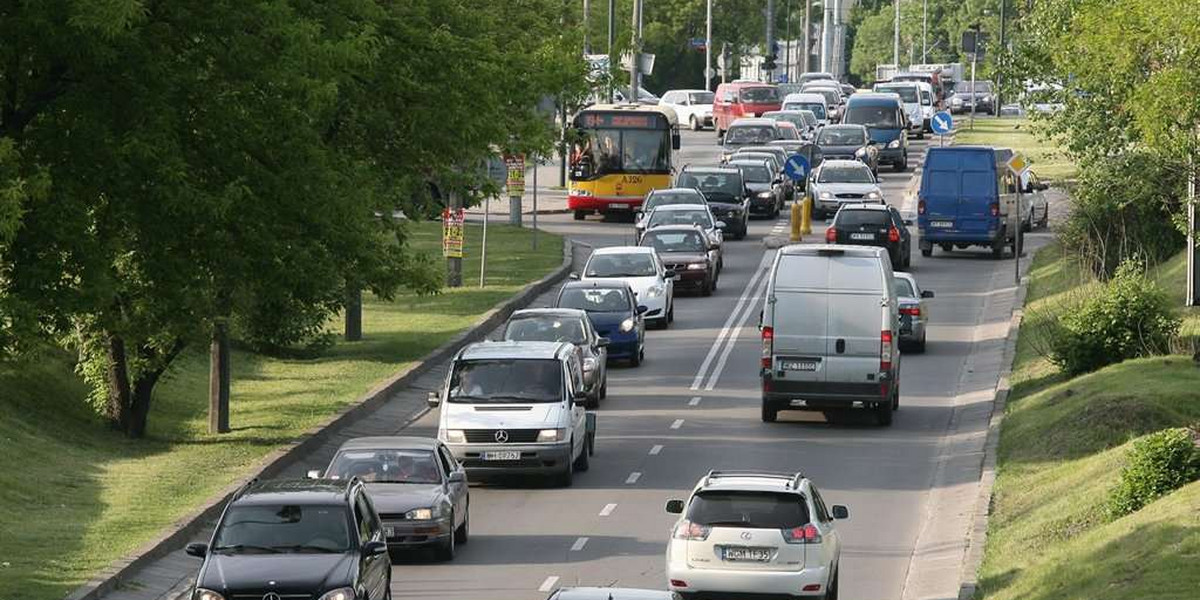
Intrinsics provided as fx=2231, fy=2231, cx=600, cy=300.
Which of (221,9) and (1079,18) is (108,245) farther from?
(1079,18)

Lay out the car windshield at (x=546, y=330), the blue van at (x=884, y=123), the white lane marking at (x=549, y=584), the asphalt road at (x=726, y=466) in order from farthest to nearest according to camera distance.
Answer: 1. the blue van at (x=884, y=123)
2. the car windshield at (x=546, y=330)
3. the asphalt road at (x=726, y=466)
4. the white lane marking at (x=549, y=584)

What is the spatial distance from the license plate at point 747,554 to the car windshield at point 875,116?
5890cm

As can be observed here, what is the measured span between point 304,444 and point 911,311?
1326 centimetres

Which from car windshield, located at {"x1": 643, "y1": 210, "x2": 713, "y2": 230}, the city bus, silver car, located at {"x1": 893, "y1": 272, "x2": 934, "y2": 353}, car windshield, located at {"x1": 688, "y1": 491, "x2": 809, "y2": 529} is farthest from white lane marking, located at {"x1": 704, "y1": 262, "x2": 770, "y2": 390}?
car windshield, located at {"x1": 688, "y1": 491, "x2": 809, "y2": 529}

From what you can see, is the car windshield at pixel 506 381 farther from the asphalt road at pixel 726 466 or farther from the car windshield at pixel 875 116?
the car windshield at pixel 875 116

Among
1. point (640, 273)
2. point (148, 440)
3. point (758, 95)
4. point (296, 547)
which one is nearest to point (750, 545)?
point (296, 547)

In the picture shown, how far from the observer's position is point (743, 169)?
63.1m

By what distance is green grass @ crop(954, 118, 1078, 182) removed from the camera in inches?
2921

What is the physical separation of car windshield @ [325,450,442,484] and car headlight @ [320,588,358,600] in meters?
4.87

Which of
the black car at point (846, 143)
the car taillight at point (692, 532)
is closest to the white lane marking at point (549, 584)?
the car taillight at point (692, 532)

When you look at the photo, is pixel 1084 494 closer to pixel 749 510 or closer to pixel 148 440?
pixel 749 510

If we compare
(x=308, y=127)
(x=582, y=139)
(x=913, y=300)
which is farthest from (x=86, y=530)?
(x=582, y=139)

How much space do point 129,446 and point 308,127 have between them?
7.59m

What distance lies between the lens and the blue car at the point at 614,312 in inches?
1505
